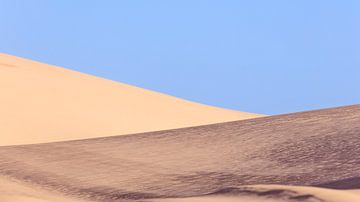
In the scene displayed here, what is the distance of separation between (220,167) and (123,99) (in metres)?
15.6

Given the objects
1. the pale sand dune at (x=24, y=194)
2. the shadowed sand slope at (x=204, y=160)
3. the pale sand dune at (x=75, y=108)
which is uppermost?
the pale sand dune at (x=75, y=108)

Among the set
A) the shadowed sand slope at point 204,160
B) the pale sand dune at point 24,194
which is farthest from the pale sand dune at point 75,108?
the pale sand dune at point 24,194

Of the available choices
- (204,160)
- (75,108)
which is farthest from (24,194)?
(75,108)

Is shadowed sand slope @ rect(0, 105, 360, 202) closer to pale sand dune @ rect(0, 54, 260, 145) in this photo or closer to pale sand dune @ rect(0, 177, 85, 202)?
pale sand dune @ rect(0, 177, 85, 202)

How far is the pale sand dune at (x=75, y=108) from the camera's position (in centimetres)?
1858

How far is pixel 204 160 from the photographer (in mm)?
11039

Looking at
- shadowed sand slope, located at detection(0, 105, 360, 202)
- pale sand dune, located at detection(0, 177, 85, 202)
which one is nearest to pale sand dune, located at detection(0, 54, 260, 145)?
shadowed sand slope, located at detection(0, 105, 360, 202)

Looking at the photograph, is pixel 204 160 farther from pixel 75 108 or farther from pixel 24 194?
pixel 75 108

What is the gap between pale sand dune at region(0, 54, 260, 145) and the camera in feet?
61.0

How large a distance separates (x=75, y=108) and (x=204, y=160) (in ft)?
37.4

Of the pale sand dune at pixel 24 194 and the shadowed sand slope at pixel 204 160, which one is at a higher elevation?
the shadowed sand slope at pixel 204 160

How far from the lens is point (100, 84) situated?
28094 millimetres

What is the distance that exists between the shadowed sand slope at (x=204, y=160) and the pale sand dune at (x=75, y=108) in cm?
395

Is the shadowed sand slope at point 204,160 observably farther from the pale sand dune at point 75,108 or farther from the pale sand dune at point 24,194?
the pale sand dune at point 75,108
